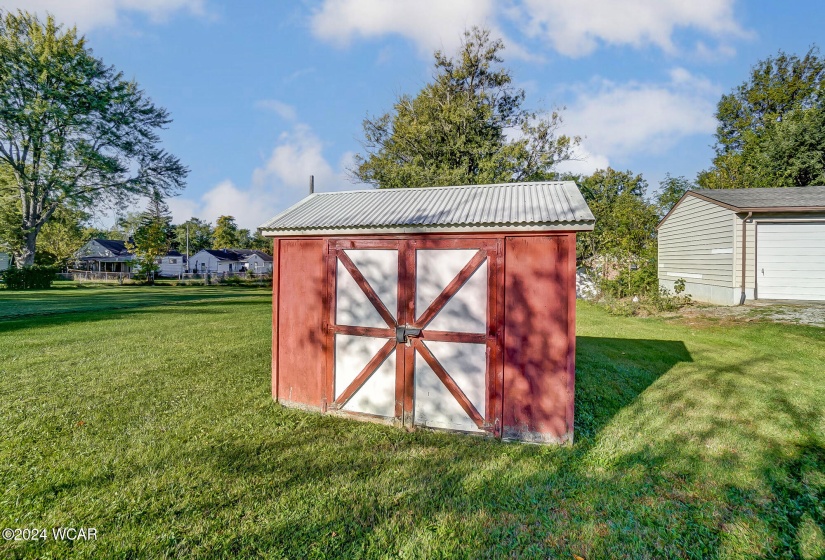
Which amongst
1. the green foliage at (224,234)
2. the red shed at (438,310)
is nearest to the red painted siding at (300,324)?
the red shed at (438,310)

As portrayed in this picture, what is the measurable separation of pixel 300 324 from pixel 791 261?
14.2 meters

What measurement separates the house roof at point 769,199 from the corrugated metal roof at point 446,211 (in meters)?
10.0

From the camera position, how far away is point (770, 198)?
454 inches

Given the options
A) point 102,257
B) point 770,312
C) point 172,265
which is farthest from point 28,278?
point 770,312

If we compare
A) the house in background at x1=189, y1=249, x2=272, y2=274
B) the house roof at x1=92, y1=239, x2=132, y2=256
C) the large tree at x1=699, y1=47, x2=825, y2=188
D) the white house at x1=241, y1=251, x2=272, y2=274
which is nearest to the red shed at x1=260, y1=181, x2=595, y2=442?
the large tree at x1=699, y1=47, x2=825, y2=188

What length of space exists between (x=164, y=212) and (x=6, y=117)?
40124 mm

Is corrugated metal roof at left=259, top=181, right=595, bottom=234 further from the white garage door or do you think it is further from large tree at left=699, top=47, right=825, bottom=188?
large tree at left=699, top=47, right=825, bottom=188

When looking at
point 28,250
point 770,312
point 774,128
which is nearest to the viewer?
point 770,312

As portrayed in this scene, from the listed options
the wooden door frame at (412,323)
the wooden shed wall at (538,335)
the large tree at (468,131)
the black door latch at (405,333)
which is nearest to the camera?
the wooden shed wall at (538,335)

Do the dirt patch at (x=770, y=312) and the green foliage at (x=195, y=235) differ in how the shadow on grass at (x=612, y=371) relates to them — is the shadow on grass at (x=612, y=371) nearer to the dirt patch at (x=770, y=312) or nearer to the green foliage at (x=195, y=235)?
the dirt patch at (x=770, y=312)

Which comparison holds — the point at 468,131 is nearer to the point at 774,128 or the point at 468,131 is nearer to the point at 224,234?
the point at 774,128

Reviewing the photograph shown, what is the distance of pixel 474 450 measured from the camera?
369 centimetres

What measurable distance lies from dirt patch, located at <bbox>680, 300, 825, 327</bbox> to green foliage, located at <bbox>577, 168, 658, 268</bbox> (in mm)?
3850

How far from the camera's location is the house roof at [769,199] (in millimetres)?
10328
